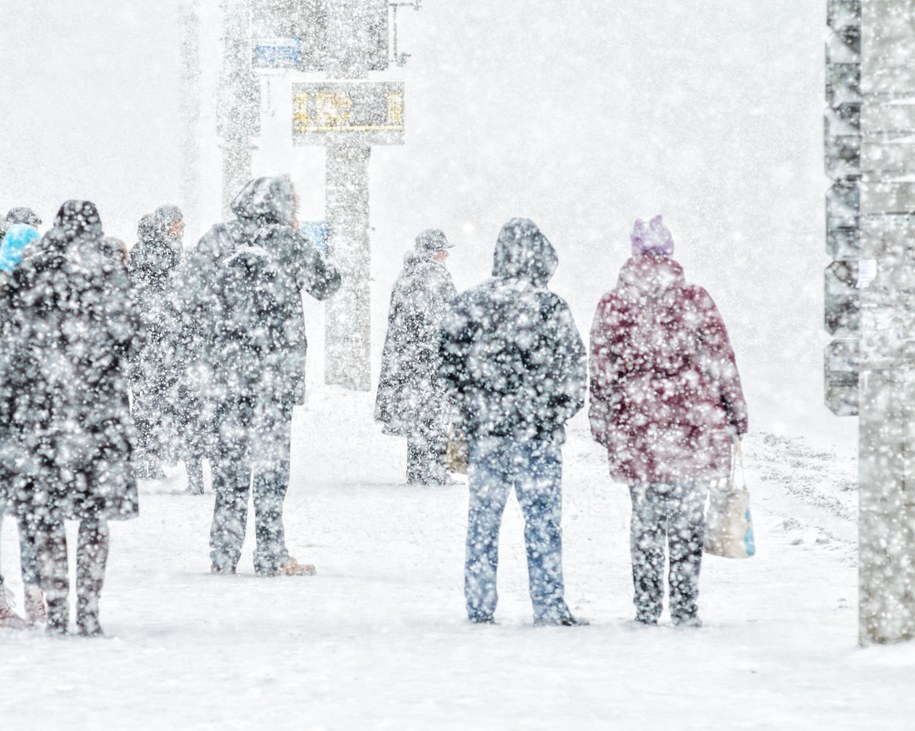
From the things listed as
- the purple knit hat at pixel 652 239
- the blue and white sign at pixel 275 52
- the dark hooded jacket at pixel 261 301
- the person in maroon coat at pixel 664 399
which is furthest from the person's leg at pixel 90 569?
the blue and white sign at pixel 275 52

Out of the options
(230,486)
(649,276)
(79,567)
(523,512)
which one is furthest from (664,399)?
(230,486)

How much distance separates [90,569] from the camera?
6.07 metres

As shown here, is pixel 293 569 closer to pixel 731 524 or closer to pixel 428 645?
pixel 428 645

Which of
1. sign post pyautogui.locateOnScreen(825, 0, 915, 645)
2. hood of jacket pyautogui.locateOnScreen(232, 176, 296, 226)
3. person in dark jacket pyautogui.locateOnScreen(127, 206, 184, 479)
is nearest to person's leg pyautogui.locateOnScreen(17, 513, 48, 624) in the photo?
hood of jacket pyautogui.locateOnScreen(232, 176, 296, 226)

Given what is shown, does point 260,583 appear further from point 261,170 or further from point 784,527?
point 261,170

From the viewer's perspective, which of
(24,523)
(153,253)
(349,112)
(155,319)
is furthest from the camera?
(349,112)

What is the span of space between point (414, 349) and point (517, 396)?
5.03m

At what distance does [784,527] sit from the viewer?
1015 centimetres

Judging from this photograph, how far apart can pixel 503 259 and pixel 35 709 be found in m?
2.69

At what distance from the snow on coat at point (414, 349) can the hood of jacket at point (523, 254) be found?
4683 mm

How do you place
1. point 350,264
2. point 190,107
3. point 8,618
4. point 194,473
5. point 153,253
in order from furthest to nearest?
point 190,107 < point 350,264 < point 194,473 < point 153,253 < point 8,618

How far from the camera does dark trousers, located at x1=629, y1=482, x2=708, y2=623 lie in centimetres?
644

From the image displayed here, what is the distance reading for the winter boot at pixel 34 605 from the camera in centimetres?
643

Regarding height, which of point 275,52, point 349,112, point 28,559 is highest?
point 275,52
